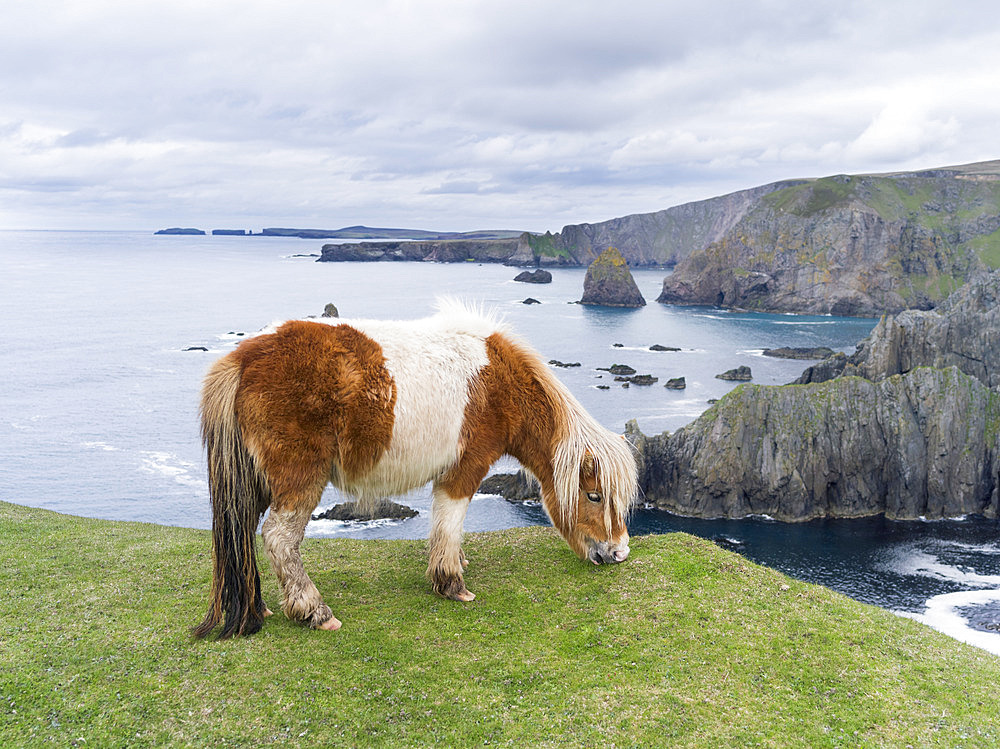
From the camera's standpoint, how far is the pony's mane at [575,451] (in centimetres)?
1012

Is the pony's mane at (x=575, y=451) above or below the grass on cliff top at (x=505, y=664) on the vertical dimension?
above

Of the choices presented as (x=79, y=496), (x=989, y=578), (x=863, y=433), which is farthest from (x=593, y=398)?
(x=79, y=496)

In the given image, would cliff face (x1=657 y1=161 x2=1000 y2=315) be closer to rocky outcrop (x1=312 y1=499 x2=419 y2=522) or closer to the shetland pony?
rocky outcrop (x1=312 y1=499 x2=419 y2=522)

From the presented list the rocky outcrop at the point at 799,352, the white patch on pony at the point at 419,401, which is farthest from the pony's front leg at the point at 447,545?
the rocky outcrop at the point at 799,352

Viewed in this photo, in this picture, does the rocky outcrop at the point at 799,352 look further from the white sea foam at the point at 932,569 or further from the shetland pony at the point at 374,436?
the shetland pony at the point at 374,436

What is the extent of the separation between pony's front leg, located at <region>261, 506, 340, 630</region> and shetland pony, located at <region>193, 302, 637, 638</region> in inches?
0.7

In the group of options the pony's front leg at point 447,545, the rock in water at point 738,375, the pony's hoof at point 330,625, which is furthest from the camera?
the rock in water at point 738,375

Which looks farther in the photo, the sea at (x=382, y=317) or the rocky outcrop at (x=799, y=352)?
the rocky outcrop at (x=799, y=352)

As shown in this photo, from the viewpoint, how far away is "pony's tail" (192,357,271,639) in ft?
27.0

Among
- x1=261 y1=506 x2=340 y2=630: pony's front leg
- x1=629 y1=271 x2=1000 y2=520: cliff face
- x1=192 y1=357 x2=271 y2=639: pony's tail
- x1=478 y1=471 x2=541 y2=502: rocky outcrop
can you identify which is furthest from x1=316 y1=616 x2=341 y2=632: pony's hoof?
x1=629 y1=271 x2=1000 y2=520: cliff face

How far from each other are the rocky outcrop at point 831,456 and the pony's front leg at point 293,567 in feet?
154

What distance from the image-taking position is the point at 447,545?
32.6 ft

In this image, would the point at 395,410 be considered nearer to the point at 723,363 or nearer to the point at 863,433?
the point at 863,433

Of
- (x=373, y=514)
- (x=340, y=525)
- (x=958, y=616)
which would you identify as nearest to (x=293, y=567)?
(x=340, y=525)
